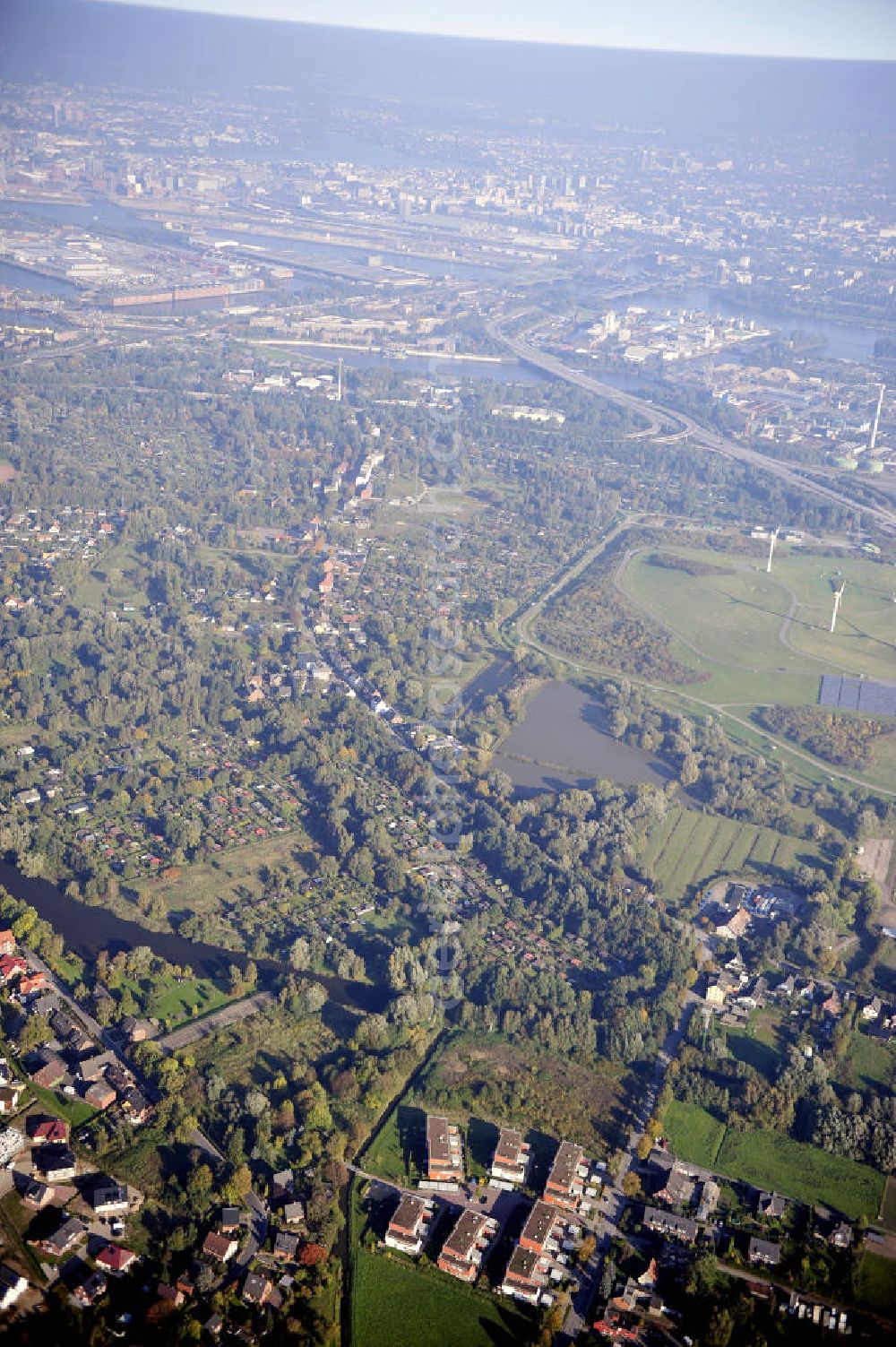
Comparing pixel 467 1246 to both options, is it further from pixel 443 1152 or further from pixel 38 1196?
pixel 38 1196

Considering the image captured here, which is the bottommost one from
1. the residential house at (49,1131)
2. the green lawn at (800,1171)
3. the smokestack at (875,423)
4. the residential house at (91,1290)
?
the green lawn at (800,1171)

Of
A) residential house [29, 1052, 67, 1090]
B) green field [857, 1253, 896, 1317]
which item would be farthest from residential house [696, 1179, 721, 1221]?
residential house [29, 1052, 67, 1090]

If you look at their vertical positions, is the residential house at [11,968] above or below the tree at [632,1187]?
above

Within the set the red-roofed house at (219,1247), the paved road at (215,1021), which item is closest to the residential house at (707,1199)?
the red-roofed house at (219,1247)

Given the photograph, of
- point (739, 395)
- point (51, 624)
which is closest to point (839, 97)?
point (739, 395)

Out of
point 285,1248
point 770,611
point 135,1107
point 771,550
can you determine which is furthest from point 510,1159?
point 771,550

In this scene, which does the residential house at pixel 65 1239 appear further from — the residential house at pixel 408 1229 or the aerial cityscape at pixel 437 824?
the residential house at pixel 408 1229
